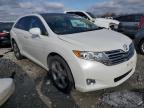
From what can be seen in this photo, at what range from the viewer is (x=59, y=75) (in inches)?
173

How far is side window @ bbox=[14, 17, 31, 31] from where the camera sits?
594 cm

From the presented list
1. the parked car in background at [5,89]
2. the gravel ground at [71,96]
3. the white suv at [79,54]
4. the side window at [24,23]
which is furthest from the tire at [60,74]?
the side window at [24,23]

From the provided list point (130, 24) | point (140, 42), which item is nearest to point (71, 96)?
point (140, 42)

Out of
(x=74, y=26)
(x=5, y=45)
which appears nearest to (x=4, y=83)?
(x=74, y=26)

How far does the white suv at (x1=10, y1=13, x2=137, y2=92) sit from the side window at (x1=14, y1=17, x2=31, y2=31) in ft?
2.06

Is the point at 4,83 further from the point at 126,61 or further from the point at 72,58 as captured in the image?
the point at 126,61

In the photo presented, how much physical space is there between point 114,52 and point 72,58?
796mm

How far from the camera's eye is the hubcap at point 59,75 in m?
4.23

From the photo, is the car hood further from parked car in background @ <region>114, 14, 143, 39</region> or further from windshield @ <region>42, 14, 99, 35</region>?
parked car in background @ <region>114, 14, 143, 39</region>

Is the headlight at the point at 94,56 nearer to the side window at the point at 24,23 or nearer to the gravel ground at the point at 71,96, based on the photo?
the gravel ground at the point at 71,96

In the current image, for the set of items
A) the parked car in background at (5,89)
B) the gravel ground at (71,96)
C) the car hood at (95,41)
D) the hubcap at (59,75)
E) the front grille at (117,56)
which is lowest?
the gravel ground at (71,96)

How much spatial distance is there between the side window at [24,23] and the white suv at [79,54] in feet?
2.06

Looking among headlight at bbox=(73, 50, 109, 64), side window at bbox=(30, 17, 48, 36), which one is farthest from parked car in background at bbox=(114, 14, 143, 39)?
headlight at bbox=(73, 50, 109, 64)

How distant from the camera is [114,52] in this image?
12.6ft
